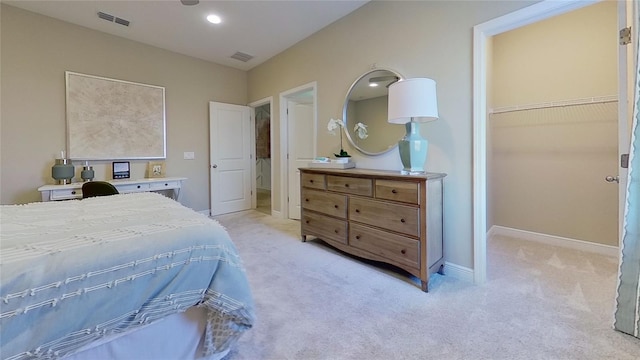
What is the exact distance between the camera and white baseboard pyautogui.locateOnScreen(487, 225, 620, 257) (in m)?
2.68

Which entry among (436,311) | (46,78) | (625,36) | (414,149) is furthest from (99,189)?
(625,36)

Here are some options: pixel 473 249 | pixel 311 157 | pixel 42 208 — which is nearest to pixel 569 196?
pixel 473 249

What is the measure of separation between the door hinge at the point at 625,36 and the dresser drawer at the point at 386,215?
1.56 meters

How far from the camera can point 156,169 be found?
4.07 meters

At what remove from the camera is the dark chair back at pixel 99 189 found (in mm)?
2623

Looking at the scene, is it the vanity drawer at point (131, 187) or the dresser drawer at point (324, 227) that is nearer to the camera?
the dresser drawer at point (324, 227)

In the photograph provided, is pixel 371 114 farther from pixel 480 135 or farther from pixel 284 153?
pixel 284 153

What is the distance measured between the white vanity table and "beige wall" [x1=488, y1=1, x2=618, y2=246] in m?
4.33

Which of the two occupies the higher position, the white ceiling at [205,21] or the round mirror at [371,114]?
the white ceiling at [205,21]

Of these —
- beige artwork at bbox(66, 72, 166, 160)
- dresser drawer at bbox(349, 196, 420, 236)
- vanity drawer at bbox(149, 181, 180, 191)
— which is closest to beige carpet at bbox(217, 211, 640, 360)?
dresser drawer at bbox(349, 196, 420, 236)

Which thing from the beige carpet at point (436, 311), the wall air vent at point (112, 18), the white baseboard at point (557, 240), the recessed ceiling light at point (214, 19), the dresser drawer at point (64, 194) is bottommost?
the beige carpet at point (436, 311)

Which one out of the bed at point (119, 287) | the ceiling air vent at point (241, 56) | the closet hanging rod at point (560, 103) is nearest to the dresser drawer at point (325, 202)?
the bed at point (119, 287)

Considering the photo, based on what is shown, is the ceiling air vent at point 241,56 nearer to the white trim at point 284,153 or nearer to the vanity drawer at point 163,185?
the white trim at point 284,153

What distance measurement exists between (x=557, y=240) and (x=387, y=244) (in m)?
2.21
